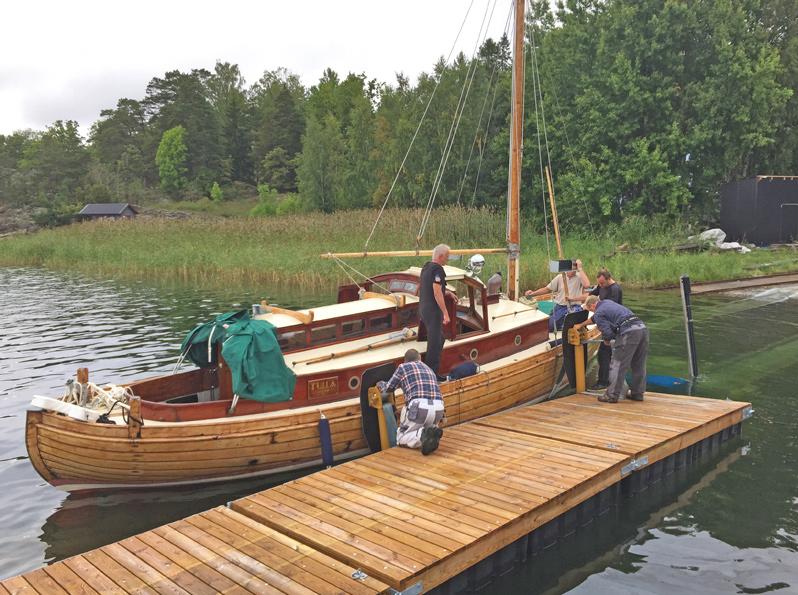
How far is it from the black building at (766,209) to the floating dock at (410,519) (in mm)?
29738

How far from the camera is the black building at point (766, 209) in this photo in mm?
36094

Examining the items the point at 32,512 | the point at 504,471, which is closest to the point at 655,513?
the point at 504,471

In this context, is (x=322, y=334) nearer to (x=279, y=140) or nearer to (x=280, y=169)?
(x=280, y=169)

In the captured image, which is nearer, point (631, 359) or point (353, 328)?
point (353, 328)

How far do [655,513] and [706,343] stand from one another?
35.0ft

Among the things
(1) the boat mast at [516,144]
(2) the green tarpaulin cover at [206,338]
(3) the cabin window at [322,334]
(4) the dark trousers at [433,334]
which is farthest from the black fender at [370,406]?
(1) the boat mast at [516,144]

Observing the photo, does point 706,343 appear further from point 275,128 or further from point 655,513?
point 275,128

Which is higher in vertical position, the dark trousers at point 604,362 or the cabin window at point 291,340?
the cabin window at point 291,340

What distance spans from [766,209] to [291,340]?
111 feet

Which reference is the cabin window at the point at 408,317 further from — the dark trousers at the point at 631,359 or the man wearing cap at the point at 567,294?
the dark trousers at the point at 631,359

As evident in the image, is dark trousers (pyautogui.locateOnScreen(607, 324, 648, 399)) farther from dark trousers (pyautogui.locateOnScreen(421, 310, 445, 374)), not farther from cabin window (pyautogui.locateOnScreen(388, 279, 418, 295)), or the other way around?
cabin window (pyautogui.locateOnScreen(388, 279, 418, 295))

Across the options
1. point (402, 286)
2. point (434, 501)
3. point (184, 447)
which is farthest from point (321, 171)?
point (434, 501)

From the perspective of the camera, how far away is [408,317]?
1200 centimetres

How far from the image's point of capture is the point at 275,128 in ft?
291
